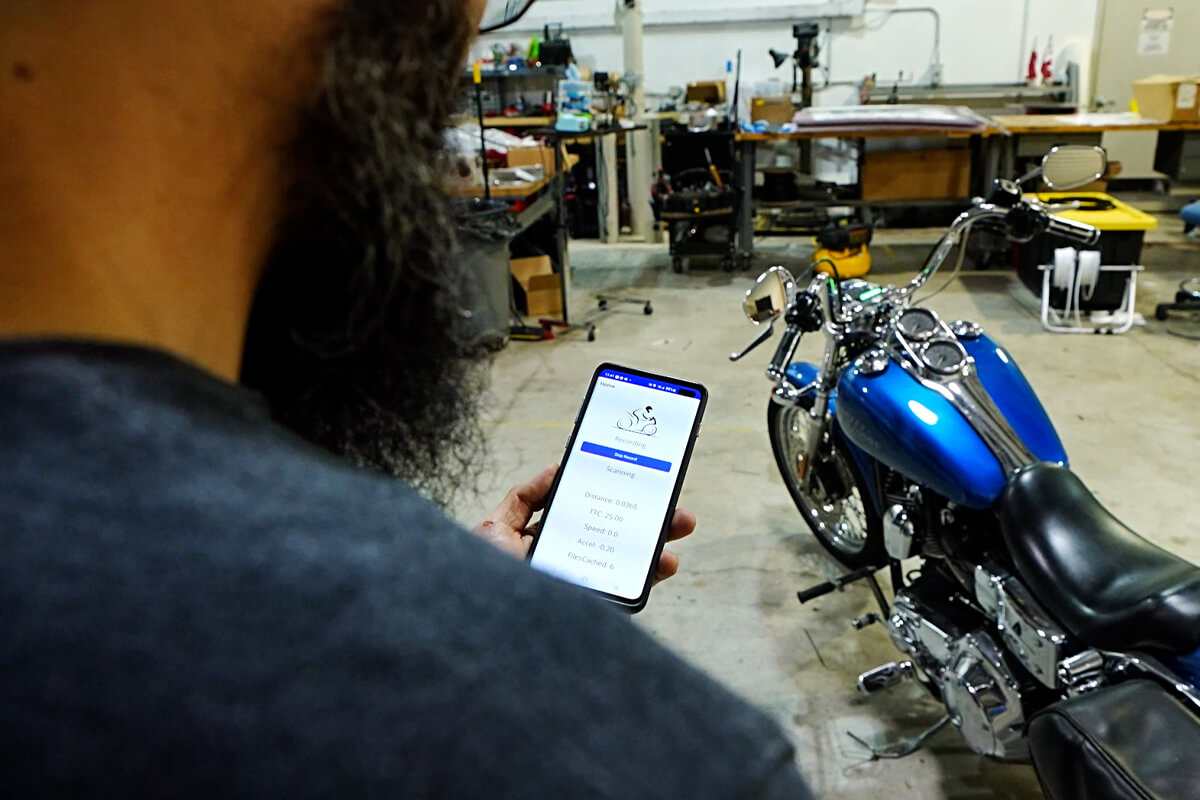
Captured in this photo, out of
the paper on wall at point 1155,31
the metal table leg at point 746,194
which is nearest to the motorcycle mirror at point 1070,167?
the metal table leg at point 746,194

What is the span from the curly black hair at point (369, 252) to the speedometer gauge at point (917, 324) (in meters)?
1.23

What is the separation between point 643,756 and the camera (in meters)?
0.27

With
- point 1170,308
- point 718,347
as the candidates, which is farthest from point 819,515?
point 1170,308

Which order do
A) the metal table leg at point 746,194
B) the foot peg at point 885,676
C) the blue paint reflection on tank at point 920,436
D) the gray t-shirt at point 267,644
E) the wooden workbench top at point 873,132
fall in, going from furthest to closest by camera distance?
the metal table leg at point 746,194 → the wooden workbench top at point 873,132 → the foot peg at point 885,676 → the blue paint reflection on tank at point 920,436 → the gray t-shirt at point 267,644

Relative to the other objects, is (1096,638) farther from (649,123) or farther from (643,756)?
(649,123)

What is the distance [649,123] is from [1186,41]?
13.8 ft

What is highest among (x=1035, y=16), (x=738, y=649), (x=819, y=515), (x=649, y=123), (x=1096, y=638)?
(x=1035, y=16)

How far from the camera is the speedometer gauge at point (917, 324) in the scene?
62.8 inches

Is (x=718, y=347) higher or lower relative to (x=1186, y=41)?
lower

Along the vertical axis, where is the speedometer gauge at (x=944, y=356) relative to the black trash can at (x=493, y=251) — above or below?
above

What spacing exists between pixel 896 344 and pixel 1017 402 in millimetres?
231

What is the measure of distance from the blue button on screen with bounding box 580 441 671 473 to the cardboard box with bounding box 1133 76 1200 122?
5018 millimetres

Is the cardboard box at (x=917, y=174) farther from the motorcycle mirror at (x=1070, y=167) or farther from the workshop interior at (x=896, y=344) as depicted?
the motorcycle mirror at (x=1070, y=167)

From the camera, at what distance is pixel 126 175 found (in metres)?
0.31
